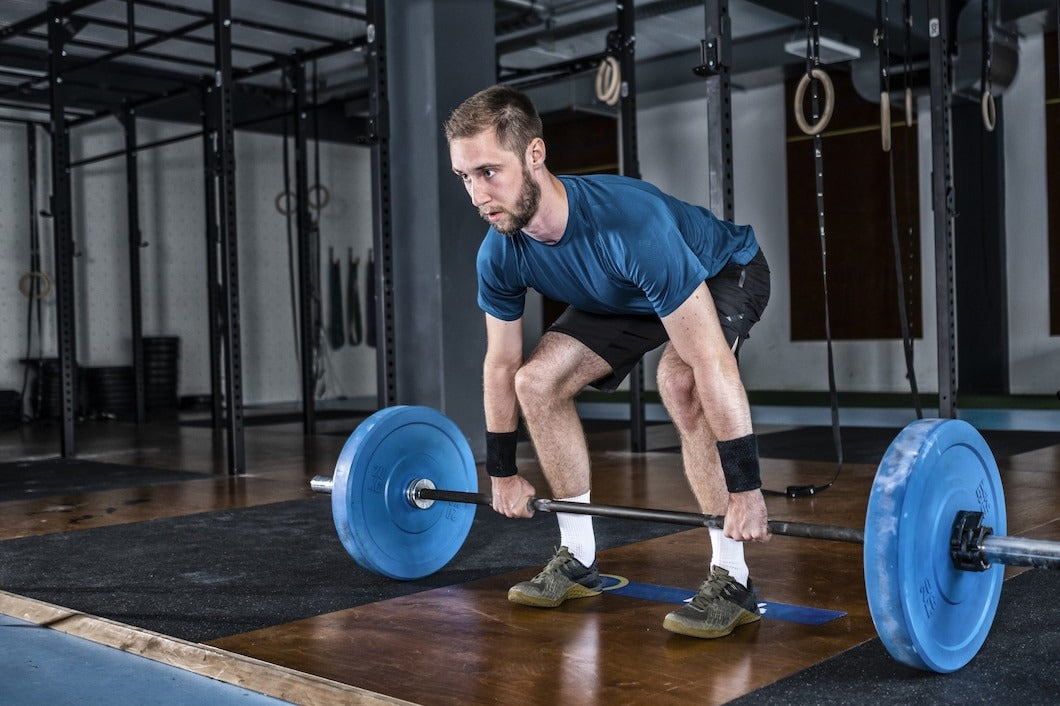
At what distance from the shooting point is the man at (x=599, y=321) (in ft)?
5.74

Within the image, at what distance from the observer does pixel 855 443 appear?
5238mm

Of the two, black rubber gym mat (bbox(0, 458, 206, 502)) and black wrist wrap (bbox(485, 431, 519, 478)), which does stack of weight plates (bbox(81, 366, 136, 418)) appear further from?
black wrist wrap (bbox(485, 431, 519, 478))

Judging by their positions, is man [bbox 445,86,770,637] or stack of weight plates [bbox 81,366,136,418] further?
stack of weight plates [bbox 81,366,136,418]

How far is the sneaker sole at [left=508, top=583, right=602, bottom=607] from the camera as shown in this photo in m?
2.10

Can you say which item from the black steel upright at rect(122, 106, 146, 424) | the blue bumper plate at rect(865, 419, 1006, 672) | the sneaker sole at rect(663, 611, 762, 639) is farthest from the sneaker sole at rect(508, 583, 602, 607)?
the black steel upright at rect(122, 106, 146, 424)

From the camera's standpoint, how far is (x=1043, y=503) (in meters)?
3.20

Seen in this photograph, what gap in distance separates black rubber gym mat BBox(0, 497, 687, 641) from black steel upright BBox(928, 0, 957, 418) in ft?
4.81

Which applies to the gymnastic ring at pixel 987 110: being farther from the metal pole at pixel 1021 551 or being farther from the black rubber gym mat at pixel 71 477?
the black rubber gym mat at pixel 71 477

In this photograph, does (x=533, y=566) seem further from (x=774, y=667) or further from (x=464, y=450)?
(x=774, y=667)

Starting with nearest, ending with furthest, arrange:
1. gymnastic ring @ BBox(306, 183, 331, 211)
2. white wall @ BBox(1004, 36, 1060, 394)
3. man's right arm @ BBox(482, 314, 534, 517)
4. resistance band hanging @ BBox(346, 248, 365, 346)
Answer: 1. man's right arm @ BBox(482, 314, 534, 517)
2. gymnastic ring @ BBox(306, 183, 331, 211)
3. white wall @ BBox(1004, 36, 1060, 394)
4. resistance band hanging @ BBox(346, 248, 365, 346)

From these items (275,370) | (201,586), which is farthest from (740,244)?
(275,370)

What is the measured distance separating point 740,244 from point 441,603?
97 cm

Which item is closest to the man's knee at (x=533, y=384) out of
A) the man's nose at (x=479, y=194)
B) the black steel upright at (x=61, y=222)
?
the man's nose at (x=479, y=194)

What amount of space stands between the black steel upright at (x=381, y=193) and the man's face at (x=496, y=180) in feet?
8.06
